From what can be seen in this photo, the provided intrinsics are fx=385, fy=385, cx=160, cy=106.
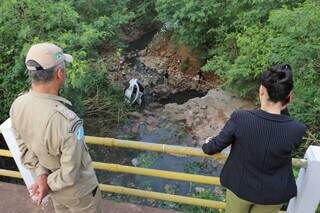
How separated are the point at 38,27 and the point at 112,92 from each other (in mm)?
3199

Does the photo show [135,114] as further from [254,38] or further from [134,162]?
[254,38]

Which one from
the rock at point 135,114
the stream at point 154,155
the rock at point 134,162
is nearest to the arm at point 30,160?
the stream at point 154,155

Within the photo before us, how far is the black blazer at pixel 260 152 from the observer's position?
2.30 m

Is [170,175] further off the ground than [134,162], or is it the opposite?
[170,175]

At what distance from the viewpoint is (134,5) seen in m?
12.6

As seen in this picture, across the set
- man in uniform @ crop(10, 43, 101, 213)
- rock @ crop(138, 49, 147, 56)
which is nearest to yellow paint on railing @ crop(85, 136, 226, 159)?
man in uniform @ crop(10, 43, 101, 213)

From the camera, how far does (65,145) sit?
226cm

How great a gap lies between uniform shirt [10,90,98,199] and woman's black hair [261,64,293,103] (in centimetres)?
114

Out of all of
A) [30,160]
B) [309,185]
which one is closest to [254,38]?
[309,185]

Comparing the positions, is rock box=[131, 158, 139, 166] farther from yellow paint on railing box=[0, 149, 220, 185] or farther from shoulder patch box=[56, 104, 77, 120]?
shoulder patch box=[56, 104, 77, 120]

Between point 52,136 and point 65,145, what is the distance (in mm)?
96

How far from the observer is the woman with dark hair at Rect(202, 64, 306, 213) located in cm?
225

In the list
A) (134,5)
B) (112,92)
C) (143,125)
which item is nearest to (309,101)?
(143,125)

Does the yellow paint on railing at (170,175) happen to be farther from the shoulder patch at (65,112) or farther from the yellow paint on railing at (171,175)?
the shoulder patch at (65,112)
